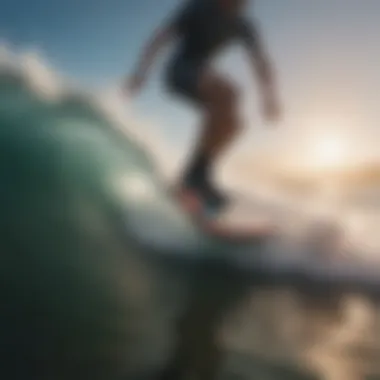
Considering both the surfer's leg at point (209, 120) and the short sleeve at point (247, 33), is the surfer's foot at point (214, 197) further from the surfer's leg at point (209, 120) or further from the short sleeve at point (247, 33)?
the short sleeve at point (247, 33)

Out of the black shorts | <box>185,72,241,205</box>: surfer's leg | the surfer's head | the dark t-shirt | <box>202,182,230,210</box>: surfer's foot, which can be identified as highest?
the surfer's head

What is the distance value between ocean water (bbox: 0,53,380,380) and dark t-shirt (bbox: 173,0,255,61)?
0.15 m

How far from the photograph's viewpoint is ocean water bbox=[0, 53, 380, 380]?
3.58ft

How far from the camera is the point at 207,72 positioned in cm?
117

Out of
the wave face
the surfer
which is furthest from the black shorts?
the wave face

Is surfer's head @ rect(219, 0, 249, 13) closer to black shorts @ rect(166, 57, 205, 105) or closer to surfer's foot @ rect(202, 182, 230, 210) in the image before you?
black shorts @ rect(166, 57, 205, 105)

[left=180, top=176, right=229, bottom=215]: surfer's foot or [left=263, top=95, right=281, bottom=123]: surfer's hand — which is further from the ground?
[left=263, top=95, right=281, bottom=123]: surfer's hand

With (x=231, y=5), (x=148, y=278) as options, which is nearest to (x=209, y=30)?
(x=231, y=5)

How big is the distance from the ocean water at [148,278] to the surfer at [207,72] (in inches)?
2.5

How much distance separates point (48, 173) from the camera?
3.75 feet

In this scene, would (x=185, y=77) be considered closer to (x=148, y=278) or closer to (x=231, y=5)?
(x=231, y=5)

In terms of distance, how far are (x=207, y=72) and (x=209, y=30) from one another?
63 mm

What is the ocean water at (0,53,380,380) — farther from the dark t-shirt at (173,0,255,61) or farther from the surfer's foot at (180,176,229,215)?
the dark t-shirt at (173,0,255,61)

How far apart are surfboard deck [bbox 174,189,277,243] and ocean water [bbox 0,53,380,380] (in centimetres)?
1
